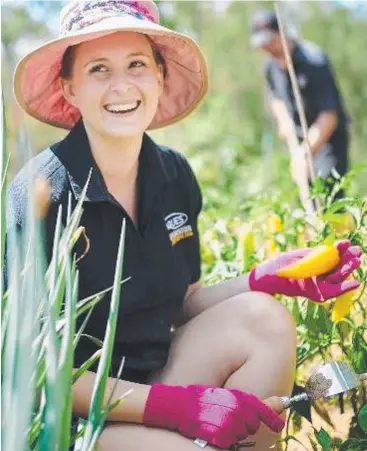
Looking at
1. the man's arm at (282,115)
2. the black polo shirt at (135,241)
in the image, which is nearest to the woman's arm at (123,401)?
the black polo shirt at (135,241)

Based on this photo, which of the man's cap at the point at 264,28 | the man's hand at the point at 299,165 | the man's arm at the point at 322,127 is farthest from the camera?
the man's cap at the point at 264,28

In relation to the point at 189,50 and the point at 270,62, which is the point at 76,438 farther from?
the point at 270,62

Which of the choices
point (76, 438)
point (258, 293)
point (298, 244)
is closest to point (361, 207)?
point (258, 293)

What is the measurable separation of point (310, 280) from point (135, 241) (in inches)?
12.4

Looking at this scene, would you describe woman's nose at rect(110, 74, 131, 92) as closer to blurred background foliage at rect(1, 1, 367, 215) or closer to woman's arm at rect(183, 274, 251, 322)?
woman's arm at rect(183, 274, 251, 322)

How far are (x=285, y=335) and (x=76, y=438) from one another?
51cm

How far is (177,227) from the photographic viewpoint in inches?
58.4

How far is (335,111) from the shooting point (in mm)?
3398

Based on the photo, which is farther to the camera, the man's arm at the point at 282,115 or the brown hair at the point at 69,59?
the man's arm at the point at 282,115

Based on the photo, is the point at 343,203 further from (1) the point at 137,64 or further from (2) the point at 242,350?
(1) the point at 137,64

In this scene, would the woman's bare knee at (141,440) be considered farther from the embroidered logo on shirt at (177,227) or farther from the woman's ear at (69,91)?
the woman's ear at (69,91)

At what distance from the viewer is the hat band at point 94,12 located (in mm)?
1279

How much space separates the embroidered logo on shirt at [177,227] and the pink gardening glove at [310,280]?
5.5 inches

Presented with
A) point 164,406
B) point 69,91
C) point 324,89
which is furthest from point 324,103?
point 164,406
